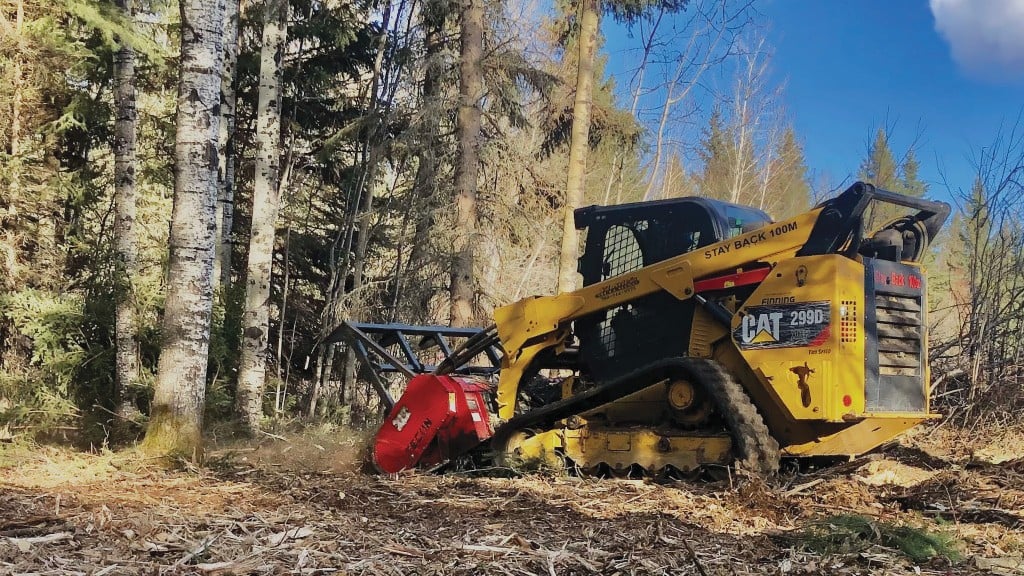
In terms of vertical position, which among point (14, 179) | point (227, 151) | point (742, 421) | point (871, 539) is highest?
point (227, 151)

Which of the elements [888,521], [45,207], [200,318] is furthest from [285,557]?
[45,207]

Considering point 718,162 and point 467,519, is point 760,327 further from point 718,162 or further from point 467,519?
point 718,162

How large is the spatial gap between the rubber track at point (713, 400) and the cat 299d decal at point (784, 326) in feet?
1.15

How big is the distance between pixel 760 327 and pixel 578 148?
7.42 meters

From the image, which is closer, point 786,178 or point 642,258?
point 642,258

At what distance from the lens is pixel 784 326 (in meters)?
6.17

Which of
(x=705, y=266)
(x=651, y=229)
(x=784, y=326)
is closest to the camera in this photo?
(x=784, y=326)

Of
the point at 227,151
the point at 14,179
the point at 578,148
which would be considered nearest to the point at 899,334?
the point at 578,148

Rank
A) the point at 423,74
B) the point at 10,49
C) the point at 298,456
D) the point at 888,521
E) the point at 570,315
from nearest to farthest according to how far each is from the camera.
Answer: the point at 888,521 → the point at 570,315 → the point at 298,456 → the point at 10,49 → the point at 423,74

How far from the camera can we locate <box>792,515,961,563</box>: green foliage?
4.12m

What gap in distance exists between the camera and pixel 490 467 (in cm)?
732

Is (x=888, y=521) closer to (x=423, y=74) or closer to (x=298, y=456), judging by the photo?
(x=298, y=456)

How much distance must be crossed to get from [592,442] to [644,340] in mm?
1013

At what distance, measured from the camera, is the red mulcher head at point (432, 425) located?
7492mm
